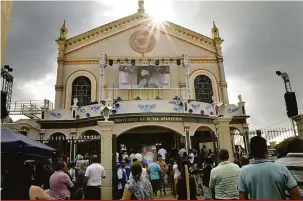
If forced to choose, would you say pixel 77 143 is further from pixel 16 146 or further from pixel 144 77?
pixel 144 77

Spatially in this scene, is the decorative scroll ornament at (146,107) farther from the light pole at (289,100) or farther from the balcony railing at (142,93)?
the light pole at (289,100)

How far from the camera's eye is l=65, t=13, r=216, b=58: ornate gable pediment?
22672 millimetres

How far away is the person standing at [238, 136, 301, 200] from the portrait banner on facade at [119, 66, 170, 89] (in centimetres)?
1746

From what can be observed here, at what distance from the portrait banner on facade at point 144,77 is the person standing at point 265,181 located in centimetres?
1746

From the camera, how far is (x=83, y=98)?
2172cm

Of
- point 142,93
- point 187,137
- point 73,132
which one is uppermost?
point 142,93

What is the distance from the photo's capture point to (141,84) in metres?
20.8

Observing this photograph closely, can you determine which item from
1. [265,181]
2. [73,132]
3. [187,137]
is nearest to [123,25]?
[73,132]

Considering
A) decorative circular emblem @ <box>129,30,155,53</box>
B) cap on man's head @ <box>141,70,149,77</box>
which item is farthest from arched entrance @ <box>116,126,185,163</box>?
decorative circular emblem @ <box>129,30,155,53</box>

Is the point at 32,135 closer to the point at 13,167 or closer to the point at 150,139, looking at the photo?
the point at 150,139

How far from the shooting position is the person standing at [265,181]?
3145mm

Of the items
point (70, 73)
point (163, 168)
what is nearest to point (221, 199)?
point (163, 168)

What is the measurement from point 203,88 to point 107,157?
14.7 metres

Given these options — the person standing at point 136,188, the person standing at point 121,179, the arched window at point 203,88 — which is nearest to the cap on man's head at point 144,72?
the arched window at point 203,88
